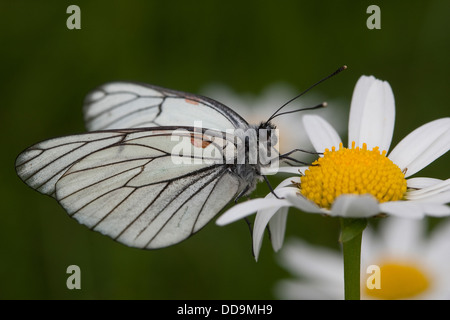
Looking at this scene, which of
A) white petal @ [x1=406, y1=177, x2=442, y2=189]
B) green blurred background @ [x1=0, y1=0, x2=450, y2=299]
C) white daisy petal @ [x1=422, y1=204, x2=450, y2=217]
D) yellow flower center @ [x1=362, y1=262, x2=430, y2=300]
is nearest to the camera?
white daisy petal @ [x1=422, y1=204, x2=450, y2=217]

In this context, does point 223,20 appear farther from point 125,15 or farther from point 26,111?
point 26,111

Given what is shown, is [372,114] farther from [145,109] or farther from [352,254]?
[145,109]

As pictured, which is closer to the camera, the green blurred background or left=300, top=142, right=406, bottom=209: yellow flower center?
left=300, top=142, right=406, bottom=209: yellow flower center

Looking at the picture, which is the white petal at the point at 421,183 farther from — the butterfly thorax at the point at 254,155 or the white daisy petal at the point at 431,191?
the butterfly thorax at the point at 254,155

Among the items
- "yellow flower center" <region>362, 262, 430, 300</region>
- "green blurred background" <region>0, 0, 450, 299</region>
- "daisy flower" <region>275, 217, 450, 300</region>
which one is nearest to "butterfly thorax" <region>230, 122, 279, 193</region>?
"daisy flower" <region>275, 217, 450, 300</region>

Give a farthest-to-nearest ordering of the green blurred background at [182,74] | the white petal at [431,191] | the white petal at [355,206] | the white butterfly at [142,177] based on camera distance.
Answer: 1. the green blurred background at [182,74]
2. the white butterfly at [142,177]
3. the white petal at [431,191]
4. the white petal at [355,206]

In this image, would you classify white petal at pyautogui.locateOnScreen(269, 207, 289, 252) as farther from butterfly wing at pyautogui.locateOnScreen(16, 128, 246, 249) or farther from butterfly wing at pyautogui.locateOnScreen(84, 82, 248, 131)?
butterfly wing at pyautogui.locateOnScreen(84, 82, 248, 131)

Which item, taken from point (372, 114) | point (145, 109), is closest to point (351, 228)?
point (372, 114)

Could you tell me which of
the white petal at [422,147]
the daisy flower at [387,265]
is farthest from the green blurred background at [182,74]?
the white petal at [422,147]
